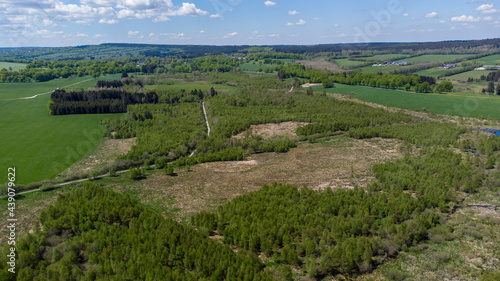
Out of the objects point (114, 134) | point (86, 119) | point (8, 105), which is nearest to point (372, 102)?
point (114, 134)

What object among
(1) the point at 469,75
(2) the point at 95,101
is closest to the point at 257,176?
(2) the point at 95,101

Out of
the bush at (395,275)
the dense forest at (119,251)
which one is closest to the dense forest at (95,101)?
the dense forest at (119,251)

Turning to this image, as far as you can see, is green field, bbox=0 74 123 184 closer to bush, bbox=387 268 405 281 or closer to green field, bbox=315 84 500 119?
bush, bbox=387 268 405 281

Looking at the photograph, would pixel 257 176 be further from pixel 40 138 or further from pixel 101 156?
pixel 40 138

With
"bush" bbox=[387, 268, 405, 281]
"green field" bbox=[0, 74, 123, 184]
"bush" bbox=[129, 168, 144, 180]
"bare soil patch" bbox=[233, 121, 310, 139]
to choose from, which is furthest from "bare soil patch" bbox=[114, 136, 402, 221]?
"bush" bbox=[387, 268, 405, 281]

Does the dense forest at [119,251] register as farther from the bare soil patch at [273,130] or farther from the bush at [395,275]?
the bare soil patch at [273,130]

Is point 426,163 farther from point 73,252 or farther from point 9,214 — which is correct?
point 9,214
